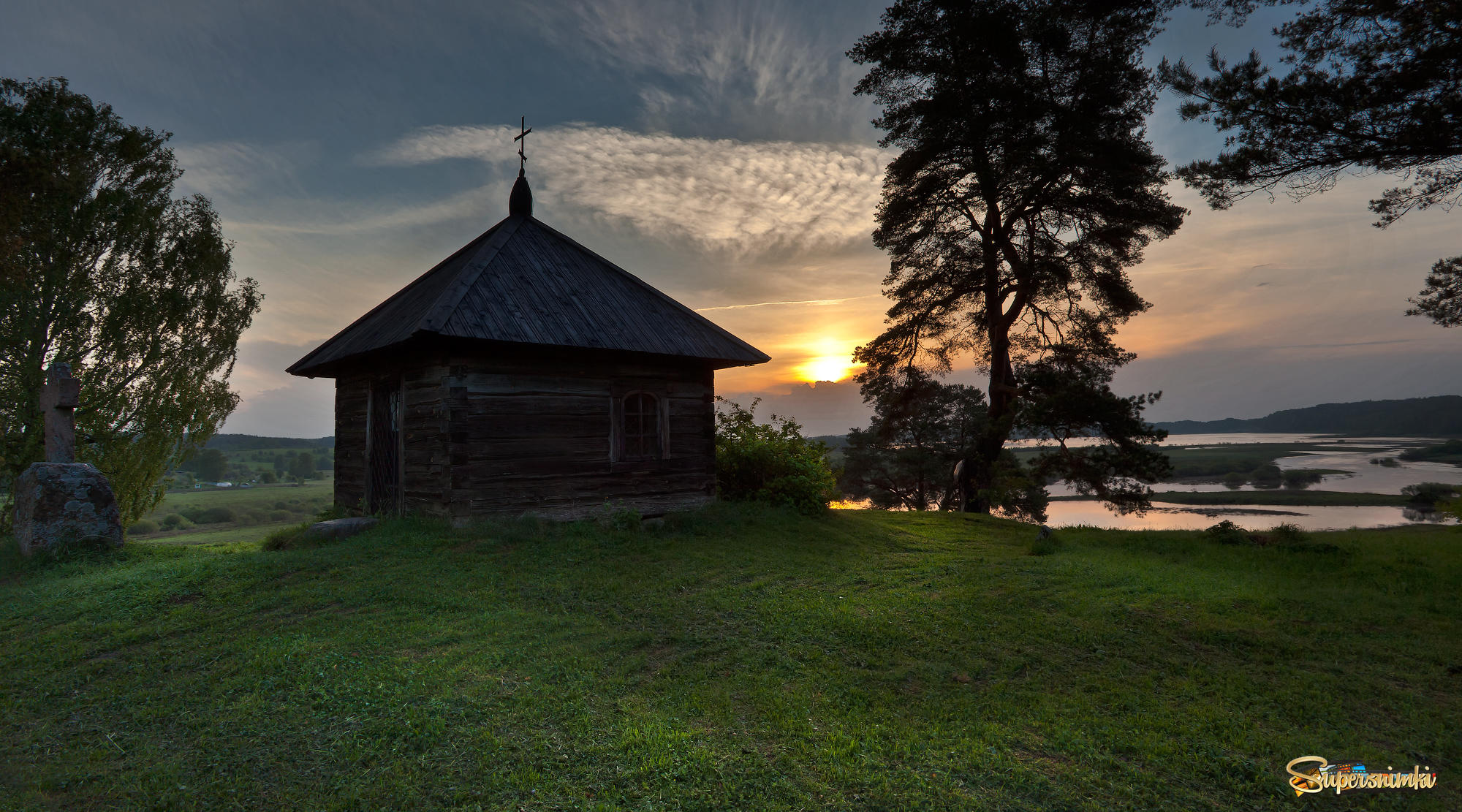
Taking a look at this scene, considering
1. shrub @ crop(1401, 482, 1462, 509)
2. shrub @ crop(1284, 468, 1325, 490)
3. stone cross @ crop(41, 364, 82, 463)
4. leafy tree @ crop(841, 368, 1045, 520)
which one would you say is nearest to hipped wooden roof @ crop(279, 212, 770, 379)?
stone cross @ crop(41, 364, 82, 463)

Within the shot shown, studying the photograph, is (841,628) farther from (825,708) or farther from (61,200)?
(61,200)

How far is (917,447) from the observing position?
28312 millimetres

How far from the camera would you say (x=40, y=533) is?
10094mm

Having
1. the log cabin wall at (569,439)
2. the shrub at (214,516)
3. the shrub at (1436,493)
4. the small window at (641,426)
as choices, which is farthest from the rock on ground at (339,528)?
the shrub at (214,516)

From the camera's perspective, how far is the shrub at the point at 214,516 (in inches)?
1861

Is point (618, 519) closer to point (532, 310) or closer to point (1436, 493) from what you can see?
point (532, 310)

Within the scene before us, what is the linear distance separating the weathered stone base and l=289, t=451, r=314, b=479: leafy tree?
87877 mm

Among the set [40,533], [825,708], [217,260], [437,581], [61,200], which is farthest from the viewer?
[217,260]

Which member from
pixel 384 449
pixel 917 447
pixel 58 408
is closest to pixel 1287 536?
pixel 917 447

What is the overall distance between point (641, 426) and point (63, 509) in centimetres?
954

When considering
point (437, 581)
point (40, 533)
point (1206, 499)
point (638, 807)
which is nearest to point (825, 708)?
point (638, 807)

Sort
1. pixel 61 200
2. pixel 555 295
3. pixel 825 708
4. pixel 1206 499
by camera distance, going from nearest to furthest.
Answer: pixel 825 708 < pixel 555 295 < pixel 61 200 < pixel 1206 499

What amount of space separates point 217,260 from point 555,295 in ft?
39.9

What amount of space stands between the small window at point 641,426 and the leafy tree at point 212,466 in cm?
7937
